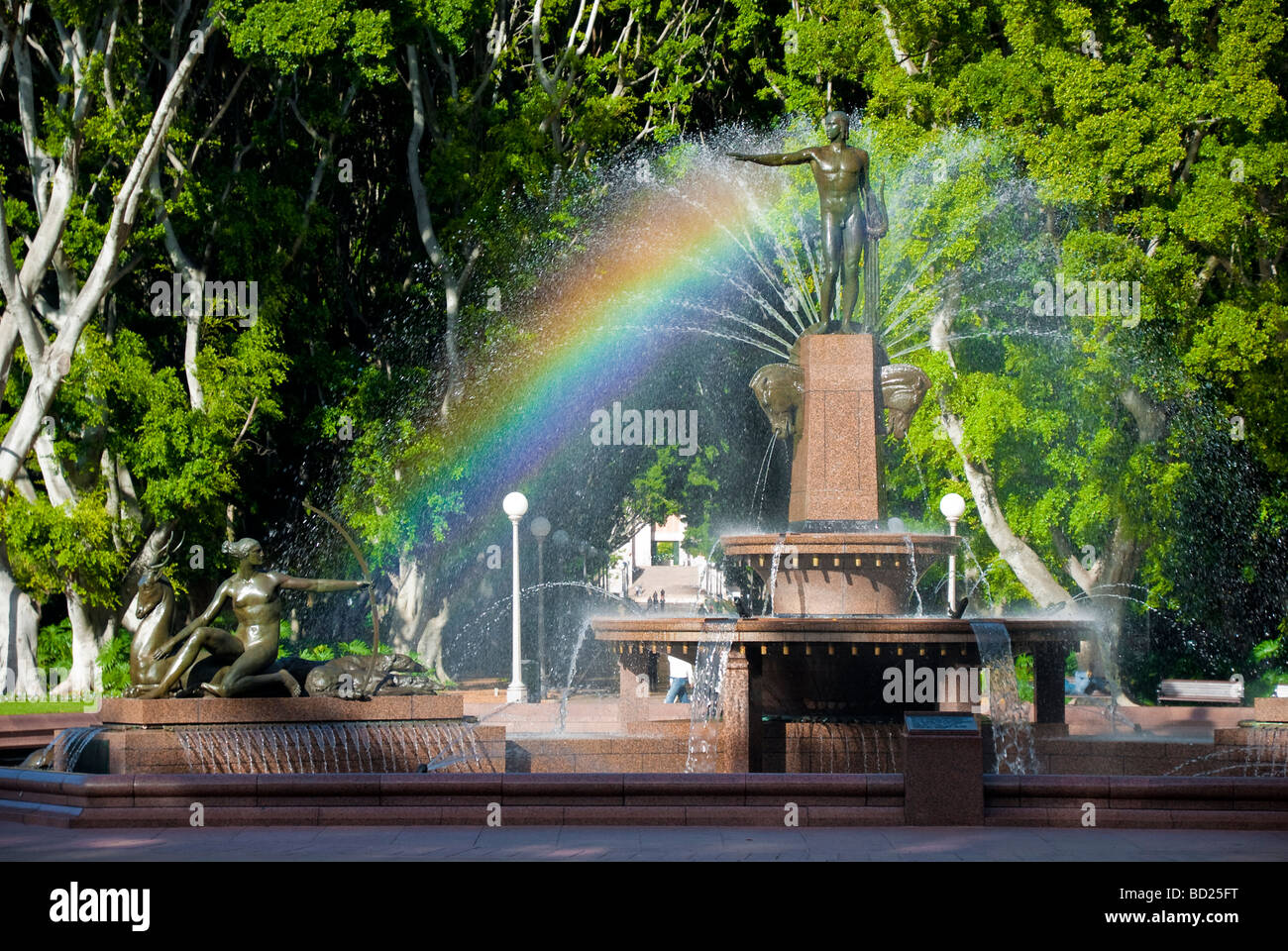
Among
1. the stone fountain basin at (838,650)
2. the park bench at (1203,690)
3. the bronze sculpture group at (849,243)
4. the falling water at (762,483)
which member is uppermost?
the bronze sculpture group at (849,243)

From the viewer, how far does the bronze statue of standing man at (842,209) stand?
60.2 ft

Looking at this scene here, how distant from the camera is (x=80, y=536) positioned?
2903 cm

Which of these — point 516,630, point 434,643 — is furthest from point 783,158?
point 434,643

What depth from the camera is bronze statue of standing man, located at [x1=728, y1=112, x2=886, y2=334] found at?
60.2ft

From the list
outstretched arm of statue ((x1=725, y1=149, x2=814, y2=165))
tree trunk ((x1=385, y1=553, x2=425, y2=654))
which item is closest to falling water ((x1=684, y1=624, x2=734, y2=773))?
outstretched arm of statue ((x1=725, y1=149, x2=814, y2=165))

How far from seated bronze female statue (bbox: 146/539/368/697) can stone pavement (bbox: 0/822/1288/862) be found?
2843mm

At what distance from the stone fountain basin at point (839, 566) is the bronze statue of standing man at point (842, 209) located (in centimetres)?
314

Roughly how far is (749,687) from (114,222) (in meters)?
Answer: 19.4

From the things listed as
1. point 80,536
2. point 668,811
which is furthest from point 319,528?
point 668,811

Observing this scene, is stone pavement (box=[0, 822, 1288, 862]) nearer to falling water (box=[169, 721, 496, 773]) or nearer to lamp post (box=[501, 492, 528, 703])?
falling water (box=[169, 721, 496, 773])

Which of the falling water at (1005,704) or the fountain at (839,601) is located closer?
the falling water at (1005,704)

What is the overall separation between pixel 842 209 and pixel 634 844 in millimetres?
9336

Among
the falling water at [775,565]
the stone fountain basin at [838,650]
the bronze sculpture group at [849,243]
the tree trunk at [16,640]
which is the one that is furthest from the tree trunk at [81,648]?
the falling water at [775,565]

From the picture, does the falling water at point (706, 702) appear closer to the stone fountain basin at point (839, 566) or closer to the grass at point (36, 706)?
the stone fountain basin at point (839, 566)
